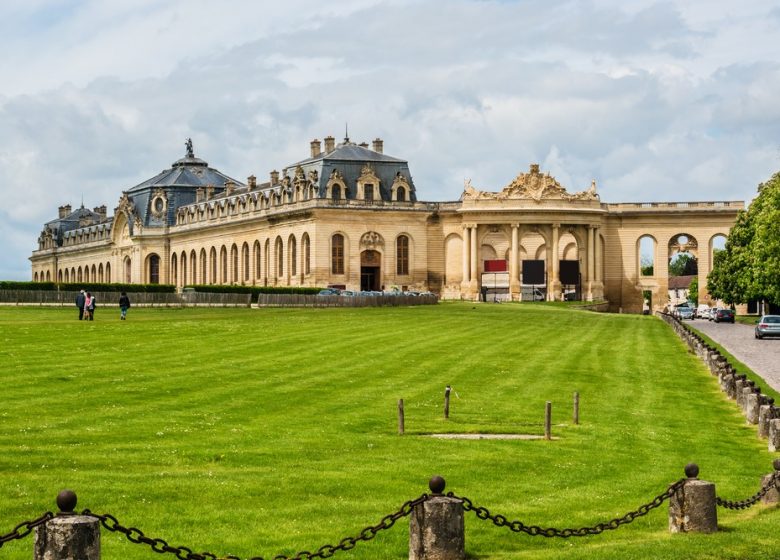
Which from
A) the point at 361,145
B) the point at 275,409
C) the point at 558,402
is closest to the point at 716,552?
the point at 275,409

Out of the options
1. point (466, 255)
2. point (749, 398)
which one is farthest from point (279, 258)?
point (749, 398)

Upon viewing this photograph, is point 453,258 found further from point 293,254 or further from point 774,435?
point 774,435

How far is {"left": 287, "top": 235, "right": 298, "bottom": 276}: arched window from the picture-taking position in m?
143

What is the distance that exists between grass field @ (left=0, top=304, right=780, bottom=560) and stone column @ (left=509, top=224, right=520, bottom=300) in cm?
8343

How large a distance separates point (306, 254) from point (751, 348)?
76793 millimetres

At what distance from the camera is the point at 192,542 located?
19.7 metres

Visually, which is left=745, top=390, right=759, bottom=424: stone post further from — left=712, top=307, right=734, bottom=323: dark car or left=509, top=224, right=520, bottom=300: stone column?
left=509, top=224, right=520, bottom=300: stone column

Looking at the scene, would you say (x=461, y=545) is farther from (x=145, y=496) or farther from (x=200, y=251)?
(x=200, y=251)

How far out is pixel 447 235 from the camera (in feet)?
479

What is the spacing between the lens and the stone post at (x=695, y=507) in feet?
66.6

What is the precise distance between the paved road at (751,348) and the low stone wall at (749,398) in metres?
1.71

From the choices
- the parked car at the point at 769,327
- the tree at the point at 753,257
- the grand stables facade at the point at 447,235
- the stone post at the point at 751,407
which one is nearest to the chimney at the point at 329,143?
the grand stables facade at the point at 447,235

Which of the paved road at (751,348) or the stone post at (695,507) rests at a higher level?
the paved road at (751,348)

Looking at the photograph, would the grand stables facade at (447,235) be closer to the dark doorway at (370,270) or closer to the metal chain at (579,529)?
the dark doorway at (370,270)
